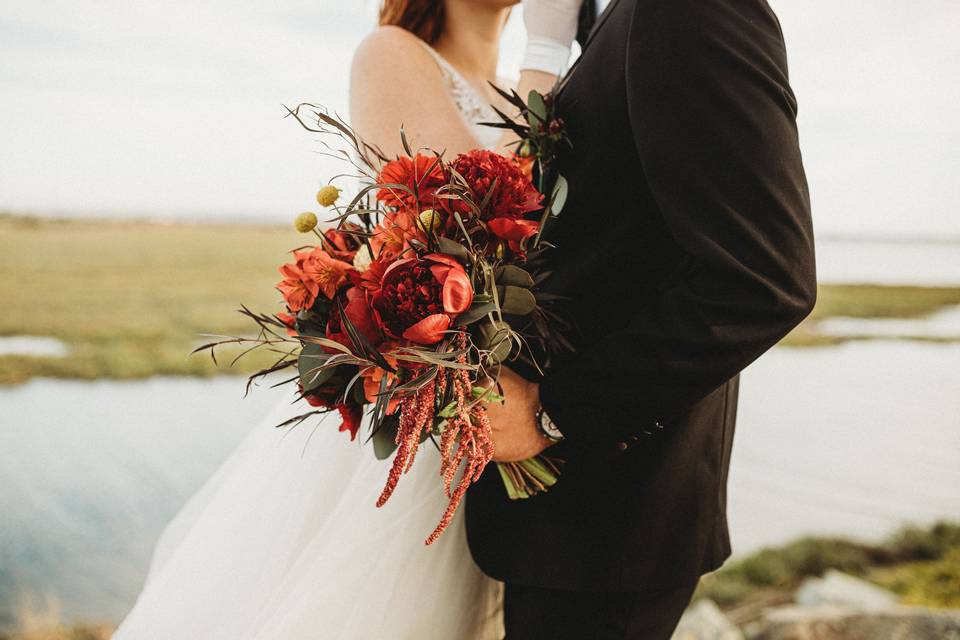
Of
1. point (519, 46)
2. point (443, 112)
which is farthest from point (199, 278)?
point (443, 112)

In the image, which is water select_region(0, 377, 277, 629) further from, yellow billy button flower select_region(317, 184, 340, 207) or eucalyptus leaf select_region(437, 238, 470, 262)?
eucalyptus leaf select_region(437, 238, 470, 262)

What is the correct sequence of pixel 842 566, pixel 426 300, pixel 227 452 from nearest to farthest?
pixel 426 300
pixel 842 566
pixel 227 452

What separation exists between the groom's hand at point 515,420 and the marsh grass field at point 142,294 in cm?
185

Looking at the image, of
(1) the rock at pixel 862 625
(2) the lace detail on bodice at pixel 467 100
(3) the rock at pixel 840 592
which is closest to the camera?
(2) the lace detail on bodice at pixel 467 100

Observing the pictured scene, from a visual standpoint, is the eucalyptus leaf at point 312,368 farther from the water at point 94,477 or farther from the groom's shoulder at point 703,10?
the water at point 94,477

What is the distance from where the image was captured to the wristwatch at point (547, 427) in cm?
74

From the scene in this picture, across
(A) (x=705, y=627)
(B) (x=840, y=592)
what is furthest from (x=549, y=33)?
(B) (x=840, y=592)

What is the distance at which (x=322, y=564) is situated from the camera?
32.6 inches

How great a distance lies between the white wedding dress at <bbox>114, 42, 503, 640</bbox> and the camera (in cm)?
81

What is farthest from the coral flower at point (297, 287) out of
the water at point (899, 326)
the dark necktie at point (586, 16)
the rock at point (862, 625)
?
the water at point (899, 326)

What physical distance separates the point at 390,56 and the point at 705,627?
6.03ft

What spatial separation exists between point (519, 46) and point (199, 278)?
66.2 inches

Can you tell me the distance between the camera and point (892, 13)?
198 centimetres

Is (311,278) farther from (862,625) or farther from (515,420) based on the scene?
(862,625)
